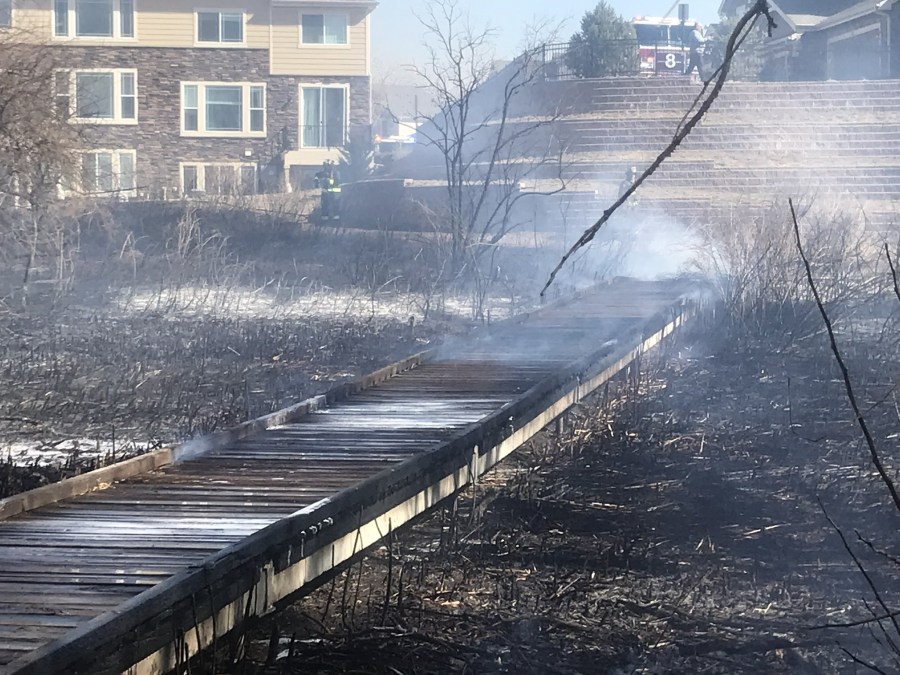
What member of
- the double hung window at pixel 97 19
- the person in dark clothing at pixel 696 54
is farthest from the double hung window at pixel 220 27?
the person in dark clothing at pixel 696 54

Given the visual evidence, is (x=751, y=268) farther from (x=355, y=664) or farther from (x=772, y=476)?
(x=355, y=664)

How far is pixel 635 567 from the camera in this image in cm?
715

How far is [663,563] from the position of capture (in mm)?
7258

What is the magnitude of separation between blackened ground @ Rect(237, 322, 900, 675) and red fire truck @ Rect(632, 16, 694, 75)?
2762 centimetres

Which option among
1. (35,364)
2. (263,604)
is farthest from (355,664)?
(35,364)

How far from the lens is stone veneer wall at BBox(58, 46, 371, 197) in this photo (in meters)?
40.6

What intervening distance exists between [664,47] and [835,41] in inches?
220

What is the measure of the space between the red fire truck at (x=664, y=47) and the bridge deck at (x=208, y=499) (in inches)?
1126

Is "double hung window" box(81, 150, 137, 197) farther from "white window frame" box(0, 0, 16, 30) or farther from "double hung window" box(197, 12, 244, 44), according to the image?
"double hung window" box(197, 12, 244, 44)

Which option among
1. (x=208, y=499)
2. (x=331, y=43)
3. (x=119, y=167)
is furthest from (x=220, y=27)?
(x=208, y=499)

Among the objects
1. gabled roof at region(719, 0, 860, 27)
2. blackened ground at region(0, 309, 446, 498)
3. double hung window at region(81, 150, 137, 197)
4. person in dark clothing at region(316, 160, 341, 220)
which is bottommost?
blackened ground at region(0, 309, 446, 498)

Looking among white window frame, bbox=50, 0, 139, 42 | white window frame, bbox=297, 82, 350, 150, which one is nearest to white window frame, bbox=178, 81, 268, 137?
white window frame, bbox=297, 82, 350, 150

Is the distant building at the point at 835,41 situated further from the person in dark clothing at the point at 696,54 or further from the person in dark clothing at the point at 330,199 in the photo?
the person in dark clothing at the point at 330,199

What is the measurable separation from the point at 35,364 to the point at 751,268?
8.13m
